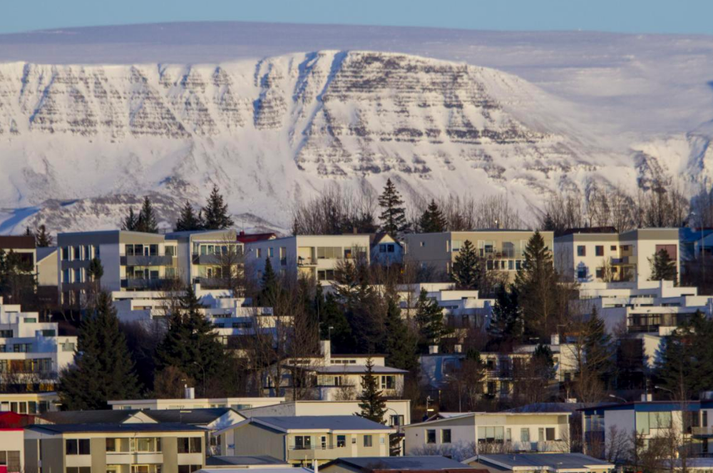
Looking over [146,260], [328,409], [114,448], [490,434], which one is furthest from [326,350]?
[146,260]

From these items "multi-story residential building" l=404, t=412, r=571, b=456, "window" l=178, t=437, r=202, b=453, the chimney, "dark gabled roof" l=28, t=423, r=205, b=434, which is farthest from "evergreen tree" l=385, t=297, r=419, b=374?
"window" l=178, t=437, r=202, b=453

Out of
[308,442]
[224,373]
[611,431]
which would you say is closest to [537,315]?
[224,373]

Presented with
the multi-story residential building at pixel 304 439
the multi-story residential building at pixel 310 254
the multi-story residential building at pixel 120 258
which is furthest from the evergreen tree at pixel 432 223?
the multi-story residential building at pixel 304 439

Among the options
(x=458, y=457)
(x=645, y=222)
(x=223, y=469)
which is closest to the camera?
(x=223, y=469)

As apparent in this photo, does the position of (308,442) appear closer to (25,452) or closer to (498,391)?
(25,452)

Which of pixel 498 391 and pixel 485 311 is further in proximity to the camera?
pixel 485 311
